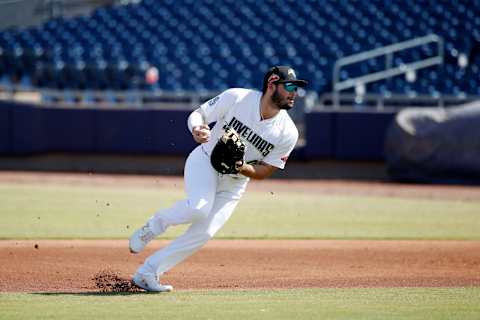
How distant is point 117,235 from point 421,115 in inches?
359

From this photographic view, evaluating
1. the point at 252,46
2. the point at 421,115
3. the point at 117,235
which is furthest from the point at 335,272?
the point at 252,46

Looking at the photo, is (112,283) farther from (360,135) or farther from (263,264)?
(360,135)

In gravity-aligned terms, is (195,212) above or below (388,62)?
above

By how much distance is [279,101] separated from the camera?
6.87 meters

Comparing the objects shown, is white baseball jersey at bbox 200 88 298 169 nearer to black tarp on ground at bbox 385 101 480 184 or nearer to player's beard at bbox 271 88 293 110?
player's beard at bbox 271 88 293 110

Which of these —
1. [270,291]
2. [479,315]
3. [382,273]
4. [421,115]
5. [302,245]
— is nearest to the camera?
[479,315]

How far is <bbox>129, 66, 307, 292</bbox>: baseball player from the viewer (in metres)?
6.73

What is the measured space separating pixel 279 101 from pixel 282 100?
0.03 meters

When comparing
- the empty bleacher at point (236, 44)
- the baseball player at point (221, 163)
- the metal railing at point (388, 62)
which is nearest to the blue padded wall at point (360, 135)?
the metal railing at point (388, 62)

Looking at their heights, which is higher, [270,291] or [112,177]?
Result: [270,291]

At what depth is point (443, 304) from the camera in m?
6.54

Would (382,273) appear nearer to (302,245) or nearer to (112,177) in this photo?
(302,245)

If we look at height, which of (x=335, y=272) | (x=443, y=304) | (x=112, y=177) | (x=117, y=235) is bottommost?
(x=112, y=177)

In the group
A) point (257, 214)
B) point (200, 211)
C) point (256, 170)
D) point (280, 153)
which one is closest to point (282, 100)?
point (280, 153)
